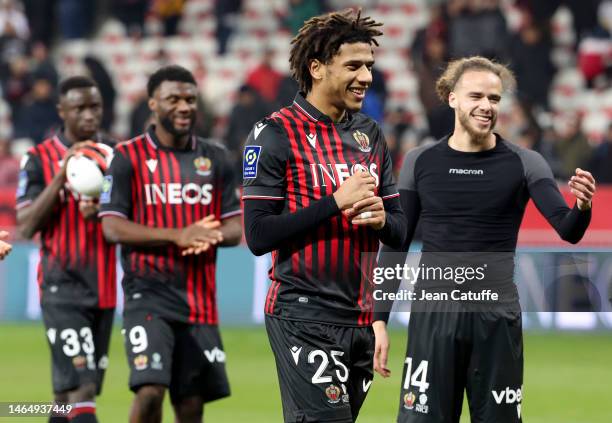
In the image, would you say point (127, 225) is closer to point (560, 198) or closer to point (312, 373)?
point (312, 373)

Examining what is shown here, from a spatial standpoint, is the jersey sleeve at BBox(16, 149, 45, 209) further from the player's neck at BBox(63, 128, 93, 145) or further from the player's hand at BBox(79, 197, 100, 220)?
the player's hand at BBox(79, 197, 100, 220)

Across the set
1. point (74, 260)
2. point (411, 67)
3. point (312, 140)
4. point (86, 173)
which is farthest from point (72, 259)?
point (411, 67)

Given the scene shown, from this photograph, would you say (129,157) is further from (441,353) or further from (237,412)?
(237,412)

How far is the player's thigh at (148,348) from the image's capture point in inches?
276

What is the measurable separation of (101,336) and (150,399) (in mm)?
993

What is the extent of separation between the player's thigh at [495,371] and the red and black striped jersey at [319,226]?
0.71m

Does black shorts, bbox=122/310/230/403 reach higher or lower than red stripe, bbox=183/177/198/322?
lower

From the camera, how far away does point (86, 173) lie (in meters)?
7.54

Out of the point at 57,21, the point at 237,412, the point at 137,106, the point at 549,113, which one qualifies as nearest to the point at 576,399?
the point at 237,412

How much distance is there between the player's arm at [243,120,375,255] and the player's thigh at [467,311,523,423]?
3.67ft

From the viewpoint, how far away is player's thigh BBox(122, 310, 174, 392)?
7.02 m

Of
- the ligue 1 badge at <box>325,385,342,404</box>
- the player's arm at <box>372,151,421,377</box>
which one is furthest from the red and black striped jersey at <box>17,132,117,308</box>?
the ligue 1 badge at <box>325,385,342,404</box>

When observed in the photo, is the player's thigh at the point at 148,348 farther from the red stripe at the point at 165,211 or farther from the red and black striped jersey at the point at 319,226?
the red and black striped jersey at the point at 319,226

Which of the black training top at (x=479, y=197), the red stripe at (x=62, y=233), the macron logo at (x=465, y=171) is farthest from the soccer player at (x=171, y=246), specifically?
the macron logo at (x=465, y=171)
